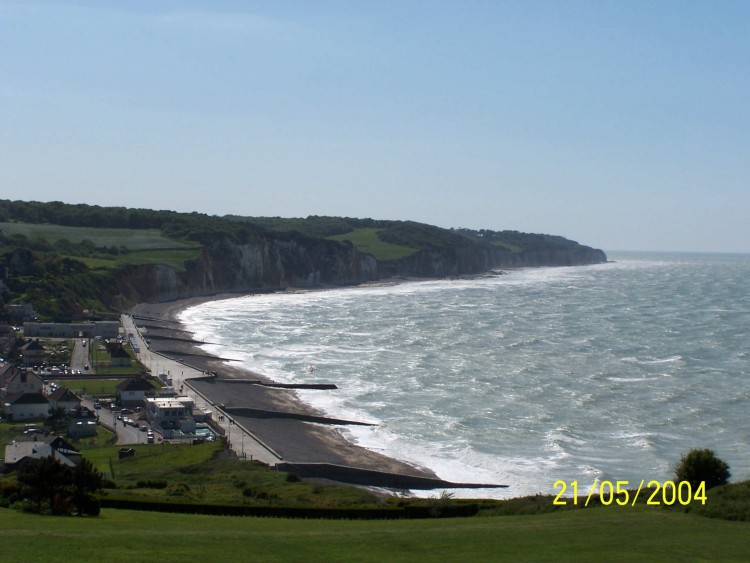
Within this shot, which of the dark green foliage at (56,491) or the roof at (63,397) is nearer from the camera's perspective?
the dark green foliage at (56,491)

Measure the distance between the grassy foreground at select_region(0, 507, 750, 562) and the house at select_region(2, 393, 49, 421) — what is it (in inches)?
903

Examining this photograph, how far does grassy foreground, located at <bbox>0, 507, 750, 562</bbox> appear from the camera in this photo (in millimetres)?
13648

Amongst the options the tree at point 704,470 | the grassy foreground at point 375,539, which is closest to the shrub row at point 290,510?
the grassy foreground at point 375,539

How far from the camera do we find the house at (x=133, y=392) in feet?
145

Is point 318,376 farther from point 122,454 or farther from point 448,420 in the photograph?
point 122,454

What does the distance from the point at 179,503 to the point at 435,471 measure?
45.6ft

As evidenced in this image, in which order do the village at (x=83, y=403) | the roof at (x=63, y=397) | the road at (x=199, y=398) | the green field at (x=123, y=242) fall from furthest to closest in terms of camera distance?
the green field at (x=123, y=242) < the roof at (x=63, y=397) < the village at (x=83, y=403) < the road at (x=199, y=398)

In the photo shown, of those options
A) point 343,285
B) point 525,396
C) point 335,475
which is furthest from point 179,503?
point 343,285

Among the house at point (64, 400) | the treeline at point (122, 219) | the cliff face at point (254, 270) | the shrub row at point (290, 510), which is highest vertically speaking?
the treeline at point (122, 219)

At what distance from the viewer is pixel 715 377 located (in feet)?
168

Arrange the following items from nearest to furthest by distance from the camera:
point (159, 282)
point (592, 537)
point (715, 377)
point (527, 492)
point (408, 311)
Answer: point (592, 537), point (527, 492), point (715, 377), point (408, 311), point (159, 282)

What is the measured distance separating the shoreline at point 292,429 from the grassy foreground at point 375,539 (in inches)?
511

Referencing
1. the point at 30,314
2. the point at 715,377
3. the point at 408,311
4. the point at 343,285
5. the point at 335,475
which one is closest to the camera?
the point at 335,475

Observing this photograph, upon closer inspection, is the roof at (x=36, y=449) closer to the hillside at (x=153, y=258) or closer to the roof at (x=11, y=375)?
the roof at (x=11, y=375)
